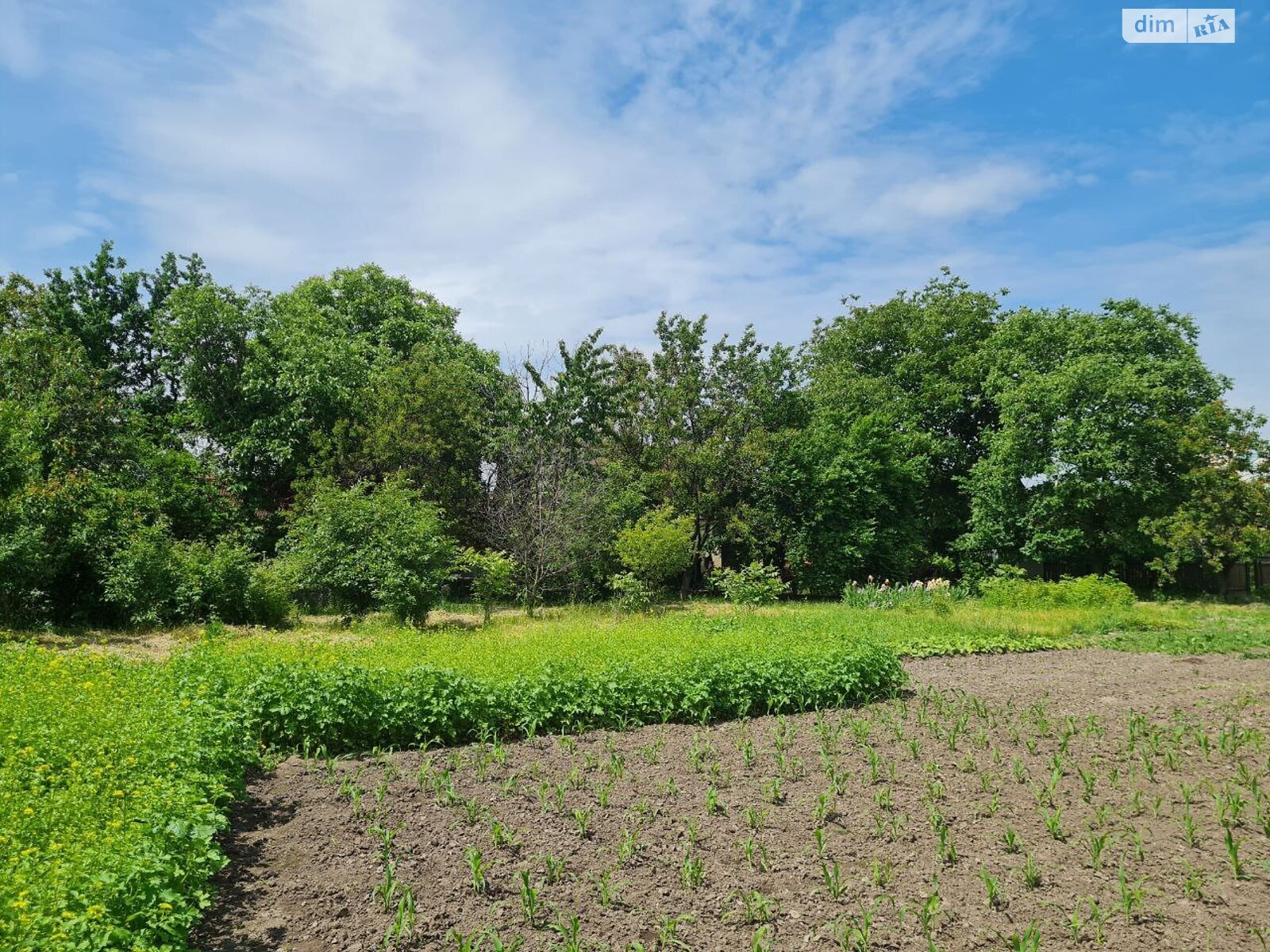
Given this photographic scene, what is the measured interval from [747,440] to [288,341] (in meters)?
13.8

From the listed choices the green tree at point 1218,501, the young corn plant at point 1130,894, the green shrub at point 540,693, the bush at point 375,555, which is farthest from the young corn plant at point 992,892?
the green tree at point 1218,501

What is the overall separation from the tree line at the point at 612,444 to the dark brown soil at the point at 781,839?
10256mm

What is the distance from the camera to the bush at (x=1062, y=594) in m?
17.2

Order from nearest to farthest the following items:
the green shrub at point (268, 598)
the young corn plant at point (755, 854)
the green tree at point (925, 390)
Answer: the young corn plant at point (755, 854), the green shrub at point (268, 598), the green tree at point (925, 390)

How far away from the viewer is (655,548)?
17.5 meters

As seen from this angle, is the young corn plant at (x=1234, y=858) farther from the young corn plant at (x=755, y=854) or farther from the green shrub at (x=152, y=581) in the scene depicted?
the green shrub at (x=152, y=581)

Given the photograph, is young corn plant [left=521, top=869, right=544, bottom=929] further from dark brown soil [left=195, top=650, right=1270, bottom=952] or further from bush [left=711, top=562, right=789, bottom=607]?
bush [left=711, top=562, right=789, bottom=607]

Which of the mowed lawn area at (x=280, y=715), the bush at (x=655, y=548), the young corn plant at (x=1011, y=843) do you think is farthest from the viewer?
the bush at (x=655, y=548)

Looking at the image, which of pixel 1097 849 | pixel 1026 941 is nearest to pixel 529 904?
pixel 1026 941

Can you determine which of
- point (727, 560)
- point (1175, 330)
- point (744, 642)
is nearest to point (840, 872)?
point (744, 642)

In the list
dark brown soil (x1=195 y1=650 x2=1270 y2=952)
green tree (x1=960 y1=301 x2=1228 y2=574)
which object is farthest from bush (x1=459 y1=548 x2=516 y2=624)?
green tree (x1=960 y1=301 x2=1228 y2=574)

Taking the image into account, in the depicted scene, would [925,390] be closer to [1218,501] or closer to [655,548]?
[1218,501]

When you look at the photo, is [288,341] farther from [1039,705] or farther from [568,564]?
[1039,705]

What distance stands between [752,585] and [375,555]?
28.3ft
